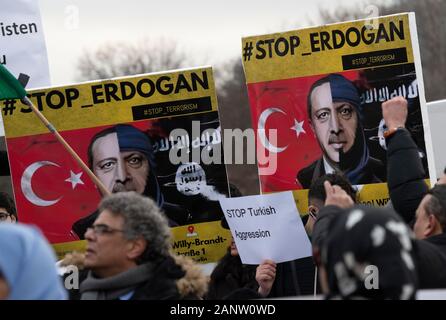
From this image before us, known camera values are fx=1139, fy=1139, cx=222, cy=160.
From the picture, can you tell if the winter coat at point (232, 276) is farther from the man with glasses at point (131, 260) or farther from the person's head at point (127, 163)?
the man with glasses at point (131, 260)

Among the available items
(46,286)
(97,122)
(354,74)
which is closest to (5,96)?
(97,122)

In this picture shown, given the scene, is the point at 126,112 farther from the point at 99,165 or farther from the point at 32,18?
the point at 32,18

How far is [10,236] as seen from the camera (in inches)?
131

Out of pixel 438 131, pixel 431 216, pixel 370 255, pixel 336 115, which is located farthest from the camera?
pixel 438 131

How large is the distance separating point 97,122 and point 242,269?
1339 mm

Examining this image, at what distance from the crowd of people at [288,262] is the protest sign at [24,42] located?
3.00 feet

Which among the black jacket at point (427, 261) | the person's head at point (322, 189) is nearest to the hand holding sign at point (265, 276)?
the person's head at point (322, 189)

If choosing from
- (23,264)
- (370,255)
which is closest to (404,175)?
(370,255)

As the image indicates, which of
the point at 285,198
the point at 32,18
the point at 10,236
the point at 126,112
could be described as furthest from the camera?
the point at 32,18

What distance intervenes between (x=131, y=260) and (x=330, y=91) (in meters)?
2.78

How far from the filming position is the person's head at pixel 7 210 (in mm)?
7695

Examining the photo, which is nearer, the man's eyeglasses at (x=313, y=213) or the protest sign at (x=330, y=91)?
the man's eyeglasses at (x=313, y=213)

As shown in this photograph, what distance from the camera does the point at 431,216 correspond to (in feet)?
16.5

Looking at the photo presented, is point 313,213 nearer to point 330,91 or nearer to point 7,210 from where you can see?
point 330,91
